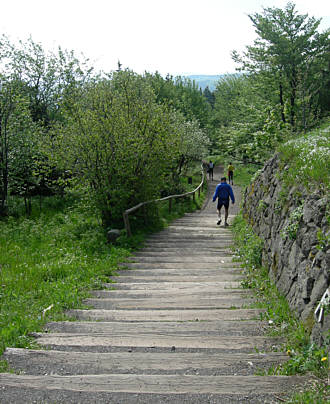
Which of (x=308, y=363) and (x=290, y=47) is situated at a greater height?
(x=290, y=47)

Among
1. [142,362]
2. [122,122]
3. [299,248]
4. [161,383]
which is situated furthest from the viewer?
[122,122]

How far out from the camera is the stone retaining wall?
12.3 feet

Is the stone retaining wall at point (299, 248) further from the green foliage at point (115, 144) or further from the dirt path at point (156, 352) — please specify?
the green foliage at point (115, 144)

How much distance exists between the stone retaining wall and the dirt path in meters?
0.51

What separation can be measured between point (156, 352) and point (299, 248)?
2100 millimetres

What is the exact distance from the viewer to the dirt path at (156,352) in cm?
288

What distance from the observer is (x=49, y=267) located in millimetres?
7551

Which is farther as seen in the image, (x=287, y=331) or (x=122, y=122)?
(x=122, y=122)

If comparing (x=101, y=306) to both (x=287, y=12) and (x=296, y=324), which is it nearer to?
(x=296, y=324)

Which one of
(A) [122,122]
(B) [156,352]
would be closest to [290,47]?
(A) [122,122]

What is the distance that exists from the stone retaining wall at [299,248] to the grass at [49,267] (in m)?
2.84

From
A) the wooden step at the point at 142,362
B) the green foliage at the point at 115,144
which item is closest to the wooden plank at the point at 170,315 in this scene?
the wooden step at the point at 142,362

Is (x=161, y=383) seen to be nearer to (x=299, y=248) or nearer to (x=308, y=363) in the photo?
(x=308, y=363)

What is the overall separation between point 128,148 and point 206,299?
235 inches
